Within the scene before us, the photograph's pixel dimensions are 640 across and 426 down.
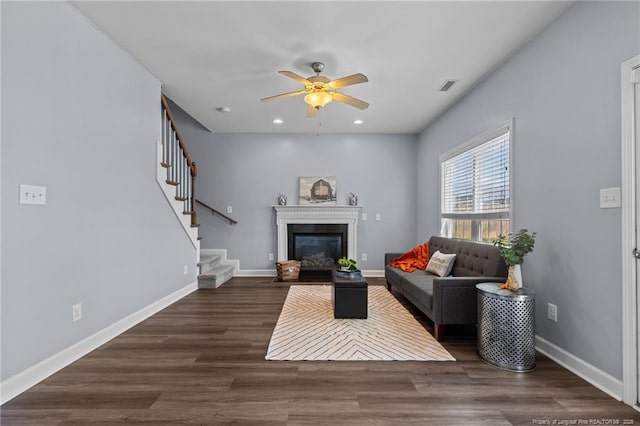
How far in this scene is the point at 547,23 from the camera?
2453 millimetres

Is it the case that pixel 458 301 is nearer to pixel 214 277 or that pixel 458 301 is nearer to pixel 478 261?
pixel 478 261

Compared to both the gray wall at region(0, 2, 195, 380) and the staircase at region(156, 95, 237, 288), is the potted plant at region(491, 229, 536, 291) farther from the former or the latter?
the staircase at region(156, 95, 237, 288)

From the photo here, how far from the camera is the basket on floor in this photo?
5.32m

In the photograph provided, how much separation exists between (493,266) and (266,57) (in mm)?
3049

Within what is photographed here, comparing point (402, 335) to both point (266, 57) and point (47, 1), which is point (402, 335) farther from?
point (47, 1)

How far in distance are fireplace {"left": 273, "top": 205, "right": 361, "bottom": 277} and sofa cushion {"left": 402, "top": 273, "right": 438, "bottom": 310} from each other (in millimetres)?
2177

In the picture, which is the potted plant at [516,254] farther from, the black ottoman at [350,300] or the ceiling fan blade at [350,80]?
the ceiling fan blade at [350,80]

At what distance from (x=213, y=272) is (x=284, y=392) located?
11.5 feet

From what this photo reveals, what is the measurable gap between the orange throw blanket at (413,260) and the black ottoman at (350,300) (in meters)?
1.15

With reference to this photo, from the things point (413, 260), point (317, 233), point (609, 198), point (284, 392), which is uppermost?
point (609, 198)

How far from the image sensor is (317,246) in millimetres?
5941

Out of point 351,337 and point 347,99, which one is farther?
point 347,99

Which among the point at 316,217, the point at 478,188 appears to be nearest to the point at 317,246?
the point at 316,217

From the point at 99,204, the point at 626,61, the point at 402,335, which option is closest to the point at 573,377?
the point at 402,335
